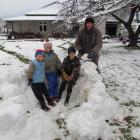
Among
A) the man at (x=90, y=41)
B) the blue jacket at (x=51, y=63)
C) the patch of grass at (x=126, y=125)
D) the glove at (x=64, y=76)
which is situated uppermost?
the man at (x=90, y=41)

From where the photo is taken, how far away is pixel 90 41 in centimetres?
823

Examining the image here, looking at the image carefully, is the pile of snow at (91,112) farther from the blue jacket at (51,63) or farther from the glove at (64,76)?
the blue jacket at (51,63)

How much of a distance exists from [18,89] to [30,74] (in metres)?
0.44

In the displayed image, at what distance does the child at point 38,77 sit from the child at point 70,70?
0.50m

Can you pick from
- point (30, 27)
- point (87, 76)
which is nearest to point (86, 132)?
point (87, 76)

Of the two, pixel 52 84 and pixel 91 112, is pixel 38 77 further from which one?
pixel 91 112

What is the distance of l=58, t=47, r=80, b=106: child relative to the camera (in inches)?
285

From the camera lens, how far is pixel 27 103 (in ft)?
22.2

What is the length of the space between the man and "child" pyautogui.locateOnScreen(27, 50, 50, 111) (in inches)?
59.2

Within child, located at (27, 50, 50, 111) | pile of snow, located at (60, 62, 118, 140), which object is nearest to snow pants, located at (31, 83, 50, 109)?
child, located at (27, 50, 50, 111)

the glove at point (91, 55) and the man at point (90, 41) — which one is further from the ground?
the man at point (90, 41)

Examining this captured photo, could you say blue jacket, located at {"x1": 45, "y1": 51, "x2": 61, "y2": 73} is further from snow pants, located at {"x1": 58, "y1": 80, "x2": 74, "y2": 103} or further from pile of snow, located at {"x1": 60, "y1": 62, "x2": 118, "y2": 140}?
pile of snow, located at {"x1": 60, "y1": 62, "x2": 118, "y2": 140}

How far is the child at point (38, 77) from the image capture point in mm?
6923

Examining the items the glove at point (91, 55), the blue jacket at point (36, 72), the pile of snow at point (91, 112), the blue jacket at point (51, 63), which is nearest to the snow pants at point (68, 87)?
the pile of snow at point (91, 112)
